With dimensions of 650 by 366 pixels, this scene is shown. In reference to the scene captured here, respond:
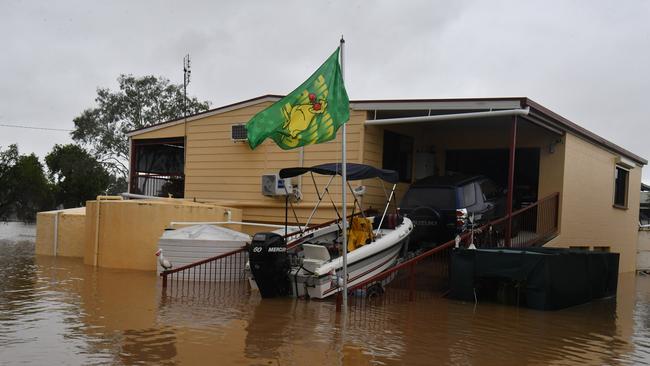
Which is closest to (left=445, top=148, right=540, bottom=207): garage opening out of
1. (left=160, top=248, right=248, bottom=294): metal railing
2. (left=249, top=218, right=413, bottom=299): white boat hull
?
(left=249, top=218, right=413, bottom=299): white boat hull

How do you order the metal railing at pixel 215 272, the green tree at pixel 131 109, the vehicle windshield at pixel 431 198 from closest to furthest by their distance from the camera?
1. the metal railing at pixel 215 272
2. the vehicle windshield at pixel 431 198
3. the green tree at pixel 131 109

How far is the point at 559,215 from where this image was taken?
51.2 feet

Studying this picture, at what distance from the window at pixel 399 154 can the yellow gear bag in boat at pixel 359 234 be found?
466 cm

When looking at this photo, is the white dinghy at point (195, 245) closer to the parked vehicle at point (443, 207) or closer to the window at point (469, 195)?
the parked vehicle at point (443, 207)

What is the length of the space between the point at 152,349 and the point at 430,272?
705 centimetres

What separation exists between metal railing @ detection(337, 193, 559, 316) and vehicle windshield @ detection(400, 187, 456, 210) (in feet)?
3.22

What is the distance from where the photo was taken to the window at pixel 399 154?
53.2ft

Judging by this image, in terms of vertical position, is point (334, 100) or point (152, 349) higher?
point (334, 100)

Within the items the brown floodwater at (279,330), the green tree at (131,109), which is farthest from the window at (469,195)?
the green tree at (131,109)

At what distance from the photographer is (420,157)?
17.4m

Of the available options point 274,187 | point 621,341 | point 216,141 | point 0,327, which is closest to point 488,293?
point 621,341

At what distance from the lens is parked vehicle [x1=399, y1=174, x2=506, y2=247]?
1303 cm

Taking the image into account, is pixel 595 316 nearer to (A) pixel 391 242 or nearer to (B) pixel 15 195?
(A) pixel 391 242

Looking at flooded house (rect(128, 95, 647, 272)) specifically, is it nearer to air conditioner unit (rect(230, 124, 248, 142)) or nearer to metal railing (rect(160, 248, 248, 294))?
air conditioner unit (rect(230, 124, 248, 142))
